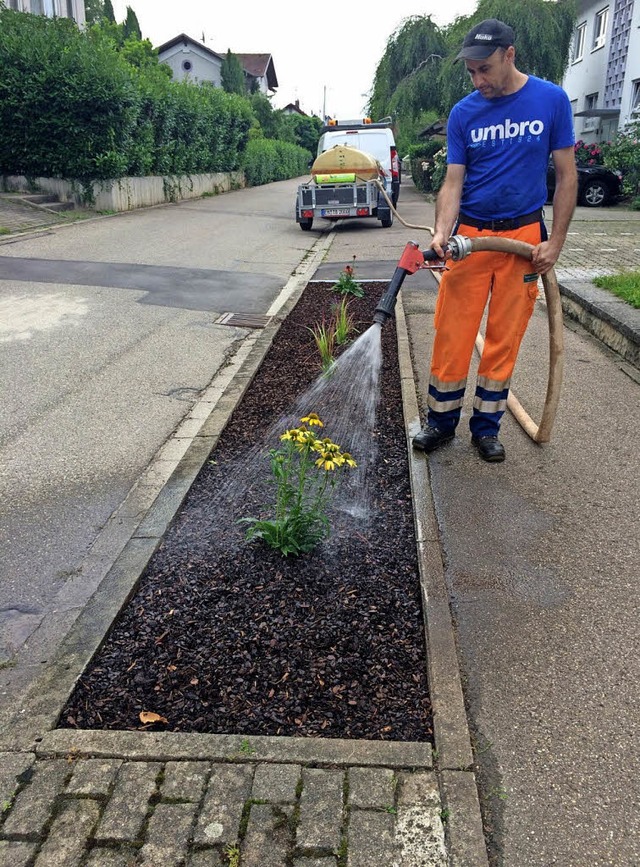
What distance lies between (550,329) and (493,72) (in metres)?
1.57

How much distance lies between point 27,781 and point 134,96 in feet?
66.7

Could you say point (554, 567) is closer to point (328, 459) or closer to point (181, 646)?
point (328, 459)

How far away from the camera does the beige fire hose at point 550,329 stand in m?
4.12

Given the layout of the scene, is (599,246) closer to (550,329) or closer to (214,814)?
(550,329)

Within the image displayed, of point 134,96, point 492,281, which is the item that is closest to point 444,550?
point 492,281

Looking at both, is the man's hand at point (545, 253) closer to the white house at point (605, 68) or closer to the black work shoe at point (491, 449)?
the black work shoe at point (491, 449)

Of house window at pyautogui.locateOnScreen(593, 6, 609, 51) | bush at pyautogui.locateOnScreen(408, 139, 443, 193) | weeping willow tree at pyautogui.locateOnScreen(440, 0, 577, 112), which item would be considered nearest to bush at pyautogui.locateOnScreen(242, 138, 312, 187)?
Result: bush at pyautogui.locateOnScreen(408, 139, 443, 193)

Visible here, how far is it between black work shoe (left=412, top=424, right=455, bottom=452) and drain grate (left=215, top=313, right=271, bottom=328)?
160 inches

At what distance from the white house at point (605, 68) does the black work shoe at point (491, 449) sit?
2343 cm

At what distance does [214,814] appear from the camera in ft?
7.02

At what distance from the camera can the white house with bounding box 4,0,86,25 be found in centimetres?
2852

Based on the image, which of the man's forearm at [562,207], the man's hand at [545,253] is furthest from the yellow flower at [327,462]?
the man's forearm at [562,207]

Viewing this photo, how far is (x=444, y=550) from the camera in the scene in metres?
3.68

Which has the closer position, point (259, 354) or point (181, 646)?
point (181, 646)
